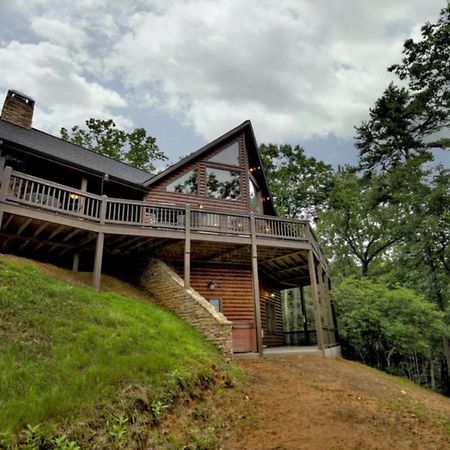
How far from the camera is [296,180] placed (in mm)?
30500

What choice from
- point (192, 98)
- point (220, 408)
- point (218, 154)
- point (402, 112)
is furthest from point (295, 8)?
point (220, 408)

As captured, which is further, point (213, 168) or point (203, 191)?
point (213, 168)

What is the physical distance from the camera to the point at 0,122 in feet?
47.2

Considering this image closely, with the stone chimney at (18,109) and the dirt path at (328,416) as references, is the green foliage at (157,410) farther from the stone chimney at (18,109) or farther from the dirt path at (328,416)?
the stone chimney at (18,109)

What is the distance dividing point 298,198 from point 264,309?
1555cm

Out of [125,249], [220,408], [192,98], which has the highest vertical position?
[192,98]

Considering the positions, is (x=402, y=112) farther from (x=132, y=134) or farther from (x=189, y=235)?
(x=132, y=134)

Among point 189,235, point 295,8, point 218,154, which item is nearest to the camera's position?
point 189,235

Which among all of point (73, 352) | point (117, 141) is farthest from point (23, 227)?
point (117, 141)

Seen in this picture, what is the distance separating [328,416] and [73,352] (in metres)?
4.44

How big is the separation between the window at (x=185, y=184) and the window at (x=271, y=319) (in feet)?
23.4

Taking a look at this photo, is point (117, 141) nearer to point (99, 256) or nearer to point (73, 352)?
point (99, 256)

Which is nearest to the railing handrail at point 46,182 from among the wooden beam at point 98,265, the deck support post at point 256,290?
the wooden beam at point 98,265

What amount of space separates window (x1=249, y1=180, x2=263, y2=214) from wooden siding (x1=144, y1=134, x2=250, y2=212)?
96 cm
